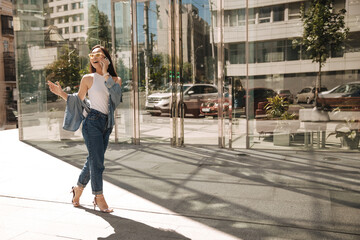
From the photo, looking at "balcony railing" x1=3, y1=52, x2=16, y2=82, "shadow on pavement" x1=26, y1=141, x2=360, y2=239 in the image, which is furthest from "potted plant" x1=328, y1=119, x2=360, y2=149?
"balcony railing" x1=3, y1=52, x2=16, y2=82

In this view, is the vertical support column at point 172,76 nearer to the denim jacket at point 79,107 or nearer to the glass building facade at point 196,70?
the glass building facade at point 196,70

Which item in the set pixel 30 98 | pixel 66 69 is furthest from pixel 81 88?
pixel 30 98

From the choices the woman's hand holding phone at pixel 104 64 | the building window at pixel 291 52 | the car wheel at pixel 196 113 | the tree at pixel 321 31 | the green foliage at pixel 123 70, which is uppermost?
the tree at pixel 321 31

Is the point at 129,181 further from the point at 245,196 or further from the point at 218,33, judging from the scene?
the point at 218,33

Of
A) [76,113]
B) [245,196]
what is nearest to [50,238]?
[76,113]

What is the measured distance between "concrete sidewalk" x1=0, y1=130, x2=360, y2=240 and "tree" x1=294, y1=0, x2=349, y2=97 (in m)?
1.97

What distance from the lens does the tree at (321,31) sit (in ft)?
21.9

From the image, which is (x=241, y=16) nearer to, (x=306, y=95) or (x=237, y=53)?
(x=237, y=53)

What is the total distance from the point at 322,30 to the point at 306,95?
128 centimetres

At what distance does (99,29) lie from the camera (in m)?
8.63

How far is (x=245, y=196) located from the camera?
4297 mm

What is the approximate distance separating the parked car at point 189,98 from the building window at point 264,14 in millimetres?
1706

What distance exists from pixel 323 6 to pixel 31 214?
614 centimetres

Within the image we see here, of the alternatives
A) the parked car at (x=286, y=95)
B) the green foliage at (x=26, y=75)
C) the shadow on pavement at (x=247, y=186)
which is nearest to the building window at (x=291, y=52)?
the parked car at (x=286, y=95)
